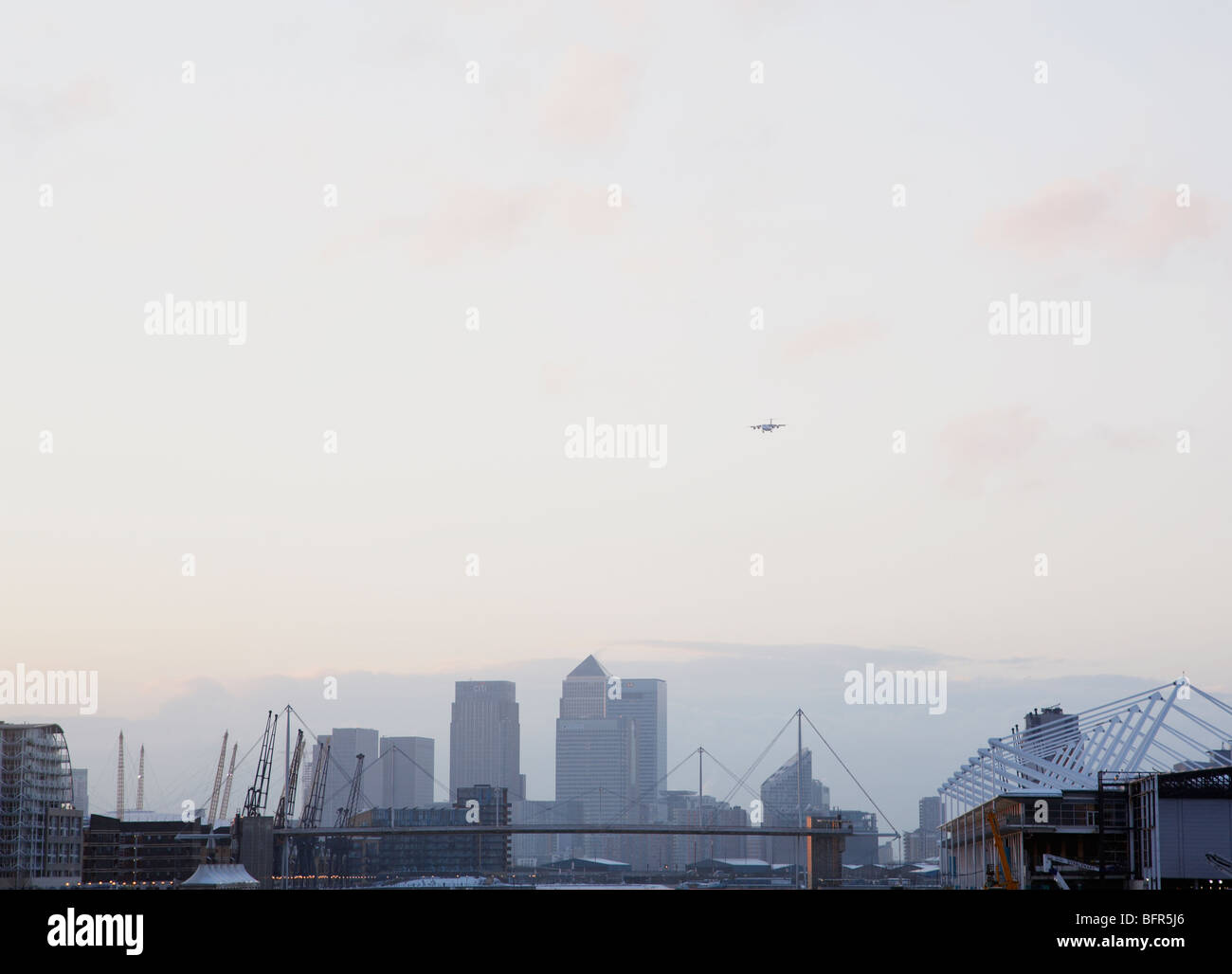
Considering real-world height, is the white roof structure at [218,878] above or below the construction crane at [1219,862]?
below

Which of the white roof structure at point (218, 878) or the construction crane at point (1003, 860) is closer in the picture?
the construction crane at point (1003, 860)

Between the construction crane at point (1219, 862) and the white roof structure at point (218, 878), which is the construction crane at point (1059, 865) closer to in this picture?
the construction crane at point (1219, 862)

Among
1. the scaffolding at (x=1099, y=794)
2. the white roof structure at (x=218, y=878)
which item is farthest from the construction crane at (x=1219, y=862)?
the white roof structure at (x=218, y=878)

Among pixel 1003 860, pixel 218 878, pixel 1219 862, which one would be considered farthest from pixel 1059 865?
pixel 218 878

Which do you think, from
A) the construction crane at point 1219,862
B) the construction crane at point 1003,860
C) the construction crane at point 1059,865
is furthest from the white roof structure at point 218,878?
the construction crane at point 1219,862

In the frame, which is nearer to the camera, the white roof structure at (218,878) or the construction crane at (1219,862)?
the construction crane at (1219,862)

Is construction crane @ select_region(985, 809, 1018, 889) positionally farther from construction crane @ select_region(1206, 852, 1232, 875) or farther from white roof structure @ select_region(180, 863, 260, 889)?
white roof structure @ select_region(180, 863, 260, 889)

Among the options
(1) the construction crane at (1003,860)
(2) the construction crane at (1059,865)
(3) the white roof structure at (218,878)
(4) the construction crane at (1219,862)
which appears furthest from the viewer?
(3) the white roof structure at (218,878)

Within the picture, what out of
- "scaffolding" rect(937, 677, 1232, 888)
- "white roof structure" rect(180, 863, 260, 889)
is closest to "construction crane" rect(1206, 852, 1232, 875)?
"scaffolding" rect(937, 677, 1232, 888)

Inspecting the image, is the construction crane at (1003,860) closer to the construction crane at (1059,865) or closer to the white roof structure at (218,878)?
the construction crane at (1059,865)

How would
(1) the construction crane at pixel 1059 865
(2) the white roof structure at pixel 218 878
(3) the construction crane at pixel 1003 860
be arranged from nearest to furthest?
1. (1) the construction crane at pixel 1059 865
2. (3) the construction crane at pixel 1003 860
3. (2) the white roof structure at pixel 218 878

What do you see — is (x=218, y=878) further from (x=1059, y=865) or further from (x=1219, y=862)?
(x=1219, y=862)
